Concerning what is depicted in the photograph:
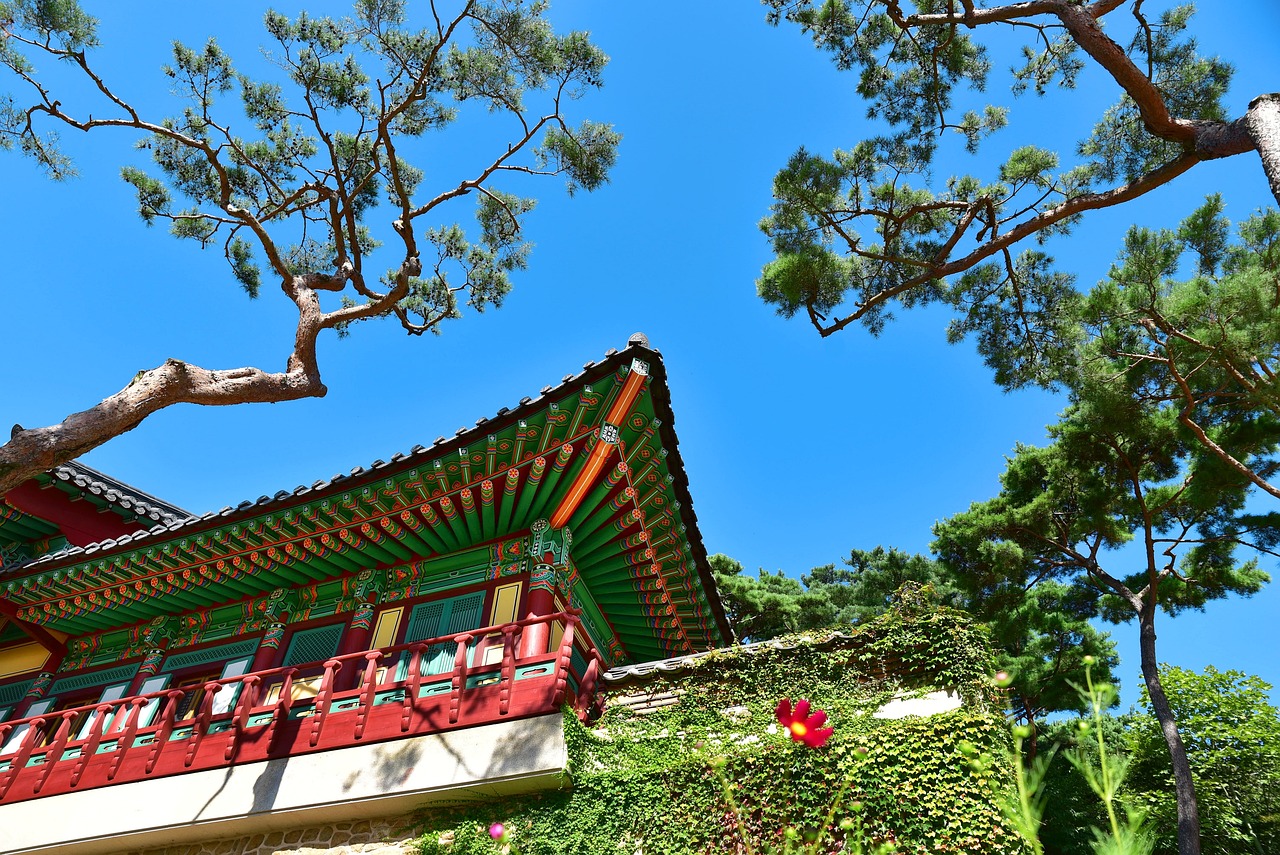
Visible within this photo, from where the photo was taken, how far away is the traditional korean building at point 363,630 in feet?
24.5

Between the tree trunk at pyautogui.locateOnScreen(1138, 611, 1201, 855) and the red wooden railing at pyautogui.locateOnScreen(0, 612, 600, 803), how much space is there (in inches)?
332

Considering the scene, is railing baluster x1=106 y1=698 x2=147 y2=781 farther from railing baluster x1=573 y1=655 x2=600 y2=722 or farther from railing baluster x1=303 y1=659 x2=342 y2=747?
railing baluster x1=573 y1=655 x2=600 y2=722

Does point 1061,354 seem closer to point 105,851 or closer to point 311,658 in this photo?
point 311,658

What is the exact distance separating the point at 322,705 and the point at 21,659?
7327mm

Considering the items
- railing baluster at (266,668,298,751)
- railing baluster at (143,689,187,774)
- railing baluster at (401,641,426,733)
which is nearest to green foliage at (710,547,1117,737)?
railing baluster at (401,641,426,733)

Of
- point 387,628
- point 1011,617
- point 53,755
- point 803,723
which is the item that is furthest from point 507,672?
point 1011,617

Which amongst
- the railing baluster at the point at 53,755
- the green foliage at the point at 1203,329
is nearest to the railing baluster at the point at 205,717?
the railing baluster at the point at 53,755

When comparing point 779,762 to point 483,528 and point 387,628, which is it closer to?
point 483,528

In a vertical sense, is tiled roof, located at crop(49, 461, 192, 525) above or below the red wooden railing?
above

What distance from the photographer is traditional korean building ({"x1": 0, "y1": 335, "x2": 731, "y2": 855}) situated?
7.45 meters

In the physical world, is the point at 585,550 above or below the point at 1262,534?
below

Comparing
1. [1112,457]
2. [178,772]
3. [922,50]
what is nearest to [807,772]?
[178,772]

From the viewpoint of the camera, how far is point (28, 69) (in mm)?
9719

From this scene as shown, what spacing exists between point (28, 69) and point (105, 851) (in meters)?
9.16
